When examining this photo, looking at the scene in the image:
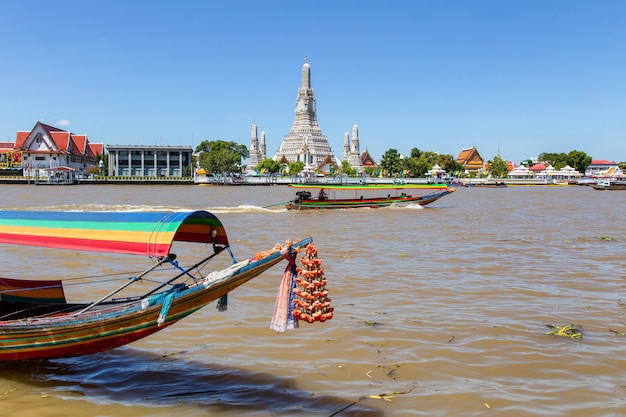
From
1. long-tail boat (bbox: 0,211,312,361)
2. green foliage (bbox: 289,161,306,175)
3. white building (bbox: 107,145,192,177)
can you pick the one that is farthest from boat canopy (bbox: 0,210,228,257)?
green foliage (bbox: 289,161,306,175)

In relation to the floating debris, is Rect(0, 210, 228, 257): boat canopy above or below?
above

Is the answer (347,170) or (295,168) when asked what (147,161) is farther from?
(347,170)

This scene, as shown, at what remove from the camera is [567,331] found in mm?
5723

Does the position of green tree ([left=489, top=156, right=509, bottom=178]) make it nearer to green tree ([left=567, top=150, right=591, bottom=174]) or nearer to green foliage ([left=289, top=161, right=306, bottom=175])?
green tree ([left=567, top=150, right=591, bottom=174])

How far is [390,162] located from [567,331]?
71.8 meters

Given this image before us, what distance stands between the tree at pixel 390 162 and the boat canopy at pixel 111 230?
237 feet

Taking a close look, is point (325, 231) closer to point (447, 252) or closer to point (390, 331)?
point (447, 252)

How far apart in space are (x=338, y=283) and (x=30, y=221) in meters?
4.65

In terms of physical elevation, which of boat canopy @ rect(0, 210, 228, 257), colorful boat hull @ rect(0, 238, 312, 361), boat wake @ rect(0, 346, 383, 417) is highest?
boat canopy @ rect(0, 210, 228, 257)

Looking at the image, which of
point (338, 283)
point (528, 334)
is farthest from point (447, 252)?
point (528, 334)

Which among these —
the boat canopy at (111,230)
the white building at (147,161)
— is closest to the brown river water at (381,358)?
the boat canopy at (111,230)

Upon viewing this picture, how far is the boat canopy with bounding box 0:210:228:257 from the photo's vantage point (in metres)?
4.26

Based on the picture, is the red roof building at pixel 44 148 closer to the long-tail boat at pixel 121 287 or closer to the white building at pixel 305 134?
the white building at pixel 305 134

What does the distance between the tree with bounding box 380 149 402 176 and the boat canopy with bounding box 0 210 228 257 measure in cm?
7214
